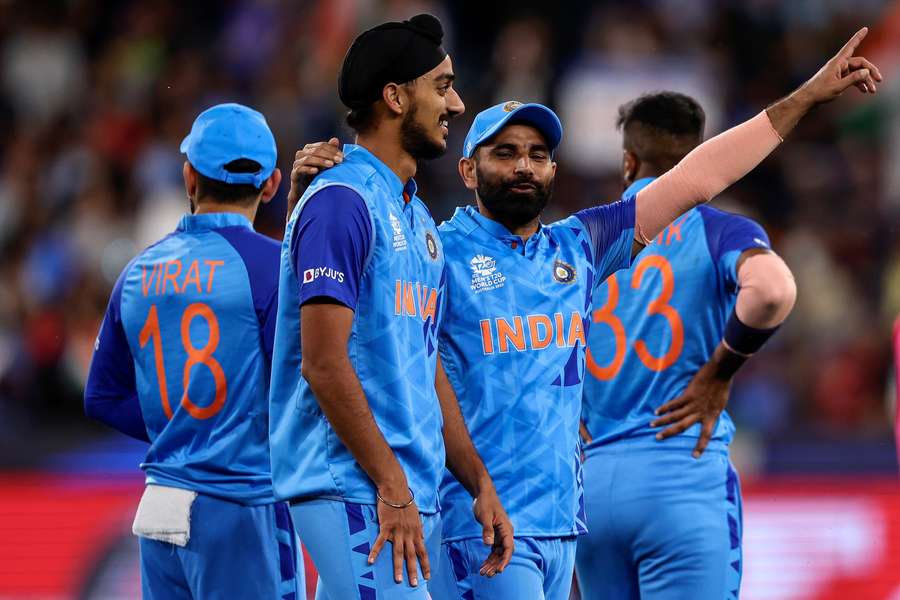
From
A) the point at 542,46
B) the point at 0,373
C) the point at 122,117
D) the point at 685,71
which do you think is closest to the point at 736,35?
the point at 685,71

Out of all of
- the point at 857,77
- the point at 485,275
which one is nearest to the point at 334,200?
the point at 485,275

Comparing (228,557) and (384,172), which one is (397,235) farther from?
(228,557)

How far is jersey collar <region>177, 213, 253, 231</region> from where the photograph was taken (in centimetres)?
532

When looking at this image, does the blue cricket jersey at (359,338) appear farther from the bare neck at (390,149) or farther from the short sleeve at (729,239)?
the short sleeve at (729,239)

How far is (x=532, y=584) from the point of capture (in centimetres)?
482

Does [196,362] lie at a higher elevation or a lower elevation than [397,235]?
lower

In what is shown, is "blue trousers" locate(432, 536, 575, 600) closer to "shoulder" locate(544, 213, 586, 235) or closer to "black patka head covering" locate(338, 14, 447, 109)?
"shoulder" locate(544, 213, 586, 235)

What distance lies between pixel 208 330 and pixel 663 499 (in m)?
1.90

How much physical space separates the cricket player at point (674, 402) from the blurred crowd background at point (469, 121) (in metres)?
5.06

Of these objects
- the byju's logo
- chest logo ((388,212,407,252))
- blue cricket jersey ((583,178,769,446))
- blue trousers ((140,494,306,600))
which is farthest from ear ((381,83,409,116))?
blue cricket jersey ((583,178,769,446))

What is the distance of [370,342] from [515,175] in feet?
3.91

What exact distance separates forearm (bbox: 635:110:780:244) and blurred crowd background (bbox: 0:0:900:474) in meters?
5.80

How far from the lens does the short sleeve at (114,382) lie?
5395mm

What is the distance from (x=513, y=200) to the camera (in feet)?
16.9
